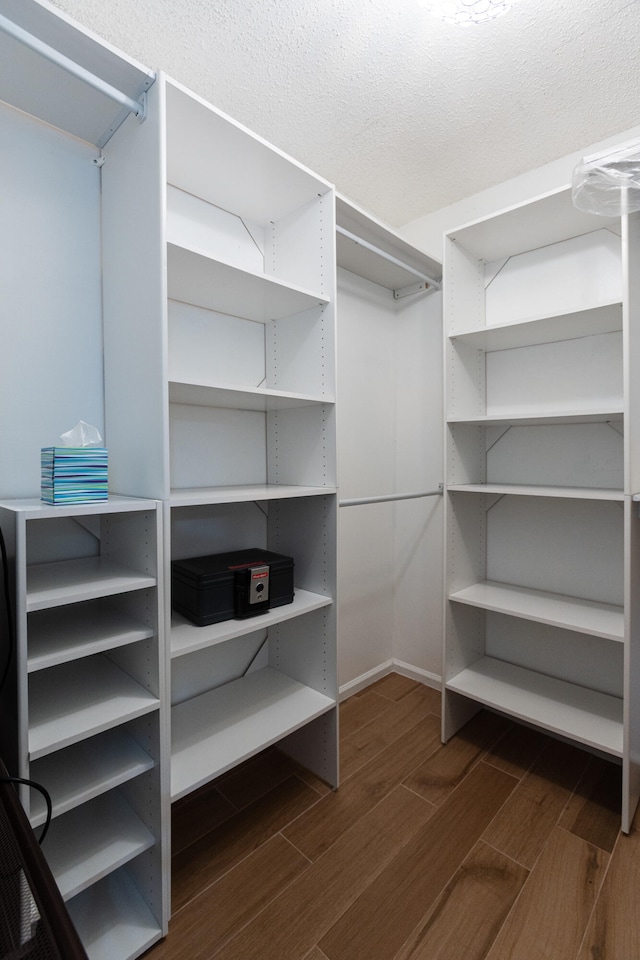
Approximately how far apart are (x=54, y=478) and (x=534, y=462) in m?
1.95

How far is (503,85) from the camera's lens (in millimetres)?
1607

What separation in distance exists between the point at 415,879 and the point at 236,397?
160 cm

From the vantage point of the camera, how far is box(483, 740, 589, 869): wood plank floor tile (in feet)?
4.90

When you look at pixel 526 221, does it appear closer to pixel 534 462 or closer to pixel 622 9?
pixel 622 9

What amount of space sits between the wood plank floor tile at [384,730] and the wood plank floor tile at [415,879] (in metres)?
0.37

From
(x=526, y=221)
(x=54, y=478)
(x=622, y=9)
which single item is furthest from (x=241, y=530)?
(x=622, y=9)

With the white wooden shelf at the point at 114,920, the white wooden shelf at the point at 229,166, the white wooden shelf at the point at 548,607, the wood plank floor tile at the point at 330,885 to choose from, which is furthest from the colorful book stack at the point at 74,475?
the white wooden shelf at the point at 548,607

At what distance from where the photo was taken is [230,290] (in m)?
1.56

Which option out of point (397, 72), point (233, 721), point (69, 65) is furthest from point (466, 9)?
point (233, 721)

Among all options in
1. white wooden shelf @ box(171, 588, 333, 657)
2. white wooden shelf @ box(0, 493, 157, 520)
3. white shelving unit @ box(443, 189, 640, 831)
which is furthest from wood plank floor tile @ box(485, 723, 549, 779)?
white wooden shelf @ box(0, 493, 157, 520)

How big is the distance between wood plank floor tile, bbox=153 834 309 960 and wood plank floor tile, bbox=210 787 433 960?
1.2 inches

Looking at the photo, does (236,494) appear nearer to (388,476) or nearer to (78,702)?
(78,702)

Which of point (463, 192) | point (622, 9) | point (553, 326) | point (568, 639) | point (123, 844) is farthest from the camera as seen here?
point (463, 192)

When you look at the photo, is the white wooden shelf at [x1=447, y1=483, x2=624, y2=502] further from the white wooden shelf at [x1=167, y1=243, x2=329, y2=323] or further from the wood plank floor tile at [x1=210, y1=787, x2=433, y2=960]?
the wood plank floor tile at [x1=210, y1=787, x2=433, y2=960]
